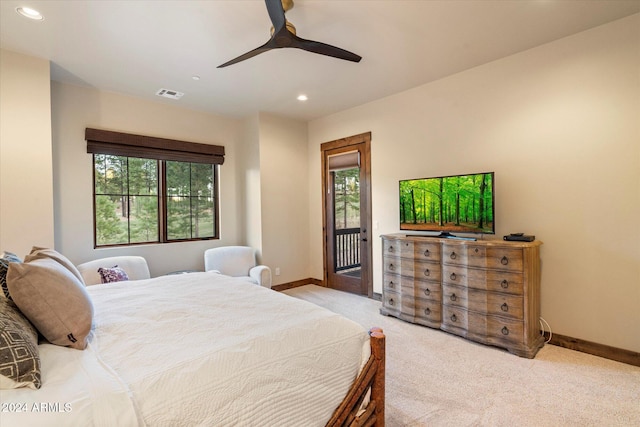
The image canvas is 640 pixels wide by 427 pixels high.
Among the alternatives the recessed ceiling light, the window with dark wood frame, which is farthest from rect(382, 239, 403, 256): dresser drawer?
the recessed ceiling light

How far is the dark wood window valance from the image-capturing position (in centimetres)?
395

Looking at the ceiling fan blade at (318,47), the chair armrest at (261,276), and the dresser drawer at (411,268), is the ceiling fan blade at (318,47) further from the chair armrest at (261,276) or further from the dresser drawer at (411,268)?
the chair armrest at (261,276)

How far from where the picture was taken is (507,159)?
334 centimetres

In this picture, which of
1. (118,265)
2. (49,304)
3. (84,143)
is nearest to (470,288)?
(49,304)

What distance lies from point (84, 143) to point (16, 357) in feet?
12.4

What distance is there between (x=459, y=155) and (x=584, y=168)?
119 centimetres

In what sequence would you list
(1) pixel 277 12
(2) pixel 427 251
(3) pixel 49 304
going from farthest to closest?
1. (2) pixel 427 251
2. (1) pixel 277 12
3. (3) pixel 49 304

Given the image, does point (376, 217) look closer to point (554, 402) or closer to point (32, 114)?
point (554, 402)

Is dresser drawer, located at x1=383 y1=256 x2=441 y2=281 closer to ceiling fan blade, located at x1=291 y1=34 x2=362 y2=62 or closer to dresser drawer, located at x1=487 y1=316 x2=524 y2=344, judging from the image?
dresser drawer, located at x1=487 y1=316 x2=524 y2=344

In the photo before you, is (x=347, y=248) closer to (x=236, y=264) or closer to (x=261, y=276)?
(x=261, y=276)

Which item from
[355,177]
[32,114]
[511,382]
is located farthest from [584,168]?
[32,114]

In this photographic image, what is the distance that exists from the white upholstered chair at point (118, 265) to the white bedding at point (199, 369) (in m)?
2.12

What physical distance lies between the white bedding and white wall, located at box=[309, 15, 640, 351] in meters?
2.56

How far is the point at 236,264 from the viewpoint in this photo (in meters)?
4.72
